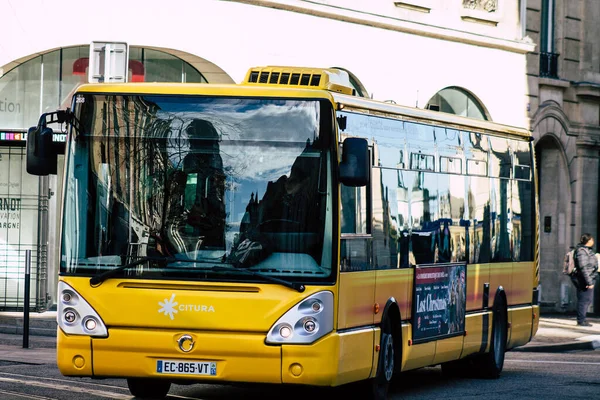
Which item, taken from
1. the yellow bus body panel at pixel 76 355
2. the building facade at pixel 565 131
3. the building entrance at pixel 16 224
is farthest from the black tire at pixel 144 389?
the building facade at pixel 565 131

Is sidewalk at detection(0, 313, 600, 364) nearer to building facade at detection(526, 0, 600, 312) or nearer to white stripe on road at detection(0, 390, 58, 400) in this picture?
building facade at detection(526, 0, 600, 312)

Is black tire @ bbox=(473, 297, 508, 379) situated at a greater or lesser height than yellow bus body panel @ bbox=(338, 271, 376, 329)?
lesser

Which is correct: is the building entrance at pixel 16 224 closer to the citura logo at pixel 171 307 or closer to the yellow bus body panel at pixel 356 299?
the yellow bus body panel at pixel 356 299

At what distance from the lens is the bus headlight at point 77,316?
11125 millimetres

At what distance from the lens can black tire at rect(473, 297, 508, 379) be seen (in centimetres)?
1611

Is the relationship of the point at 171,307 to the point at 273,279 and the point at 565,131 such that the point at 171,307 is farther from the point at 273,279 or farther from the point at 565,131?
the point at 565,131

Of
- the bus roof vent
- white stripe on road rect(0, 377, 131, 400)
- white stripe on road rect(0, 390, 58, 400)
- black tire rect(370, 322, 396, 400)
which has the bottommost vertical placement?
white stripe on road rect(0, 377, 131, 400)

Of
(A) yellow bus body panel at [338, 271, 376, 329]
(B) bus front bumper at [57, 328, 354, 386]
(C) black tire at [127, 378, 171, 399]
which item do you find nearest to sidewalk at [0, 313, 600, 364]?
(C) black tire at [127, 378, 171, 399]

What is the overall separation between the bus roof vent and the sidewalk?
189 inches

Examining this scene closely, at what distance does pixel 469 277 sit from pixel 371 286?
10.5 ft

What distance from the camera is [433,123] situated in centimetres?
1413

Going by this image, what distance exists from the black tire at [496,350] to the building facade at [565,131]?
1395cm

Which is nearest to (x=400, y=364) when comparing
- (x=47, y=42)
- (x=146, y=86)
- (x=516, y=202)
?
(x=146, y=86)

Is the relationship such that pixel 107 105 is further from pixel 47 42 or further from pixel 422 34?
pixel 422 34
